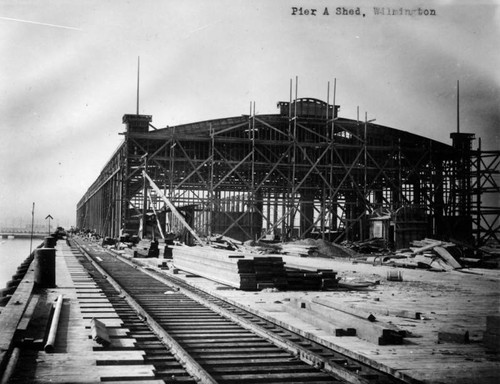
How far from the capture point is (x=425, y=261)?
2091 centimetres

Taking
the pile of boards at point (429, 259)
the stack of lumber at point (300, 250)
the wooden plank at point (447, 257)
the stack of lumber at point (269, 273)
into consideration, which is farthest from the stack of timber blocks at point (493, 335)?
the stack of lumber at point (300, 250)

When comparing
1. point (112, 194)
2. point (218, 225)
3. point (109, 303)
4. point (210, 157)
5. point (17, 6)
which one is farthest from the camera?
point (112, 194)

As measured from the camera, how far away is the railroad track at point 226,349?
533 cm

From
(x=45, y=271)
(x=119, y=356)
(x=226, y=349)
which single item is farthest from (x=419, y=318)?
(x=45, y=271)

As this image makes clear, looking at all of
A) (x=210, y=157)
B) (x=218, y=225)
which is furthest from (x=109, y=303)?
(x=218, y=225)

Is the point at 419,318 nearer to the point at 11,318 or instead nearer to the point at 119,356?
the point at 119,356

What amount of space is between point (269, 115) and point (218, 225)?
28.6 feet

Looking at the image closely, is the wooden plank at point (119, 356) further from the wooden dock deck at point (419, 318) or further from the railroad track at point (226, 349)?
the wooden dock deck at point (419, 318)

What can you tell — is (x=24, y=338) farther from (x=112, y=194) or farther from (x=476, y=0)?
(x=112, y=194)

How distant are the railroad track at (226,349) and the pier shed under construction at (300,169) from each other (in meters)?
26.2

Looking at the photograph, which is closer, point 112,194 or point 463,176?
point 463,176

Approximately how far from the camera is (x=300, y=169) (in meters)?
39.6

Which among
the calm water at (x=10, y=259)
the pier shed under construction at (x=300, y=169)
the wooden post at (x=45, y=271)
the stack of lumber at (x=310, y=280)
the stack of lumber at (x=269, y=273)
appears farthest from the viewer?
the calm water at (x=10, y=259)

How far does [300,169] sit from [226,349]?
33500 mm
